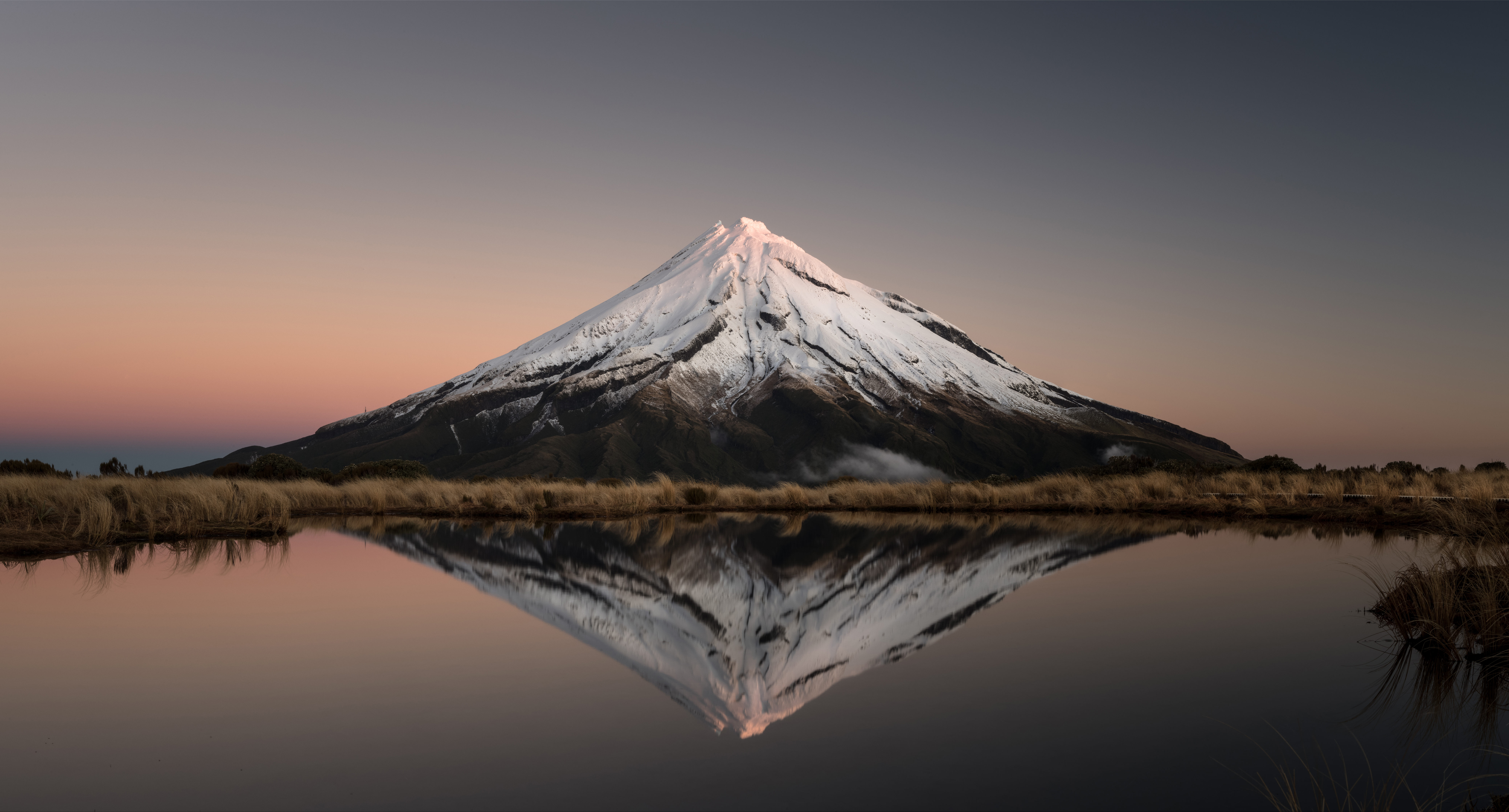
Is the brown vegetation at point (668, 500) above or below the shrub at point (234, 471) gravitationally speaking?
below

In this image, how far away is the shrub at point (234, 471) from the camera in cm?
3141

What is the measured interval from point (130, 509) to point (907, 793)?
18527 millimetres

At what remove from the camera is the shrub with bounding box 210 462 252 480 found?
103ft

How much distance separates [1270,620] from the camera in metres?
7.96

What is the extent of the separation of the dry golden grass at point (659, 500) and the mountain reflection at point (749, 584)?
8.86ft

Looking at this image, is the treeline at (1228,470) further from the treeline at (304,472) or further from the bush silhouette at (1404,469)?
the treeline at (304,472)

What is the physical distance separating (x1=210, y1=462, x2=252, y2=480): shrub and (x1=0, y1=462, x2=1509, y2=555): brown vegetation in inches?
218

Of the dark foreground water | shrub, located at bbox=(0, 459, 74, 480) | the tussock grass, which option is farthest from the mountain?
the tussock grass

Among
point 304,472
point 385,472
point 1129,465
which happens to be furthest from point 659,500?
point 1129,465

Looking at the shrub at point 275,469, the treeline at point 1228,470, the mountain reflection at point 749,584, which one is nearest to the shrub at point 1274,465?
the treeline at point 1228,470

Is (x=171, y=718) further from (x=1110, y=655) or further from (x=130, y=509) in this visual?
(x=130, y=509)

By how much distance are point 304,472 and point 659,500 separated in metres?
20.6

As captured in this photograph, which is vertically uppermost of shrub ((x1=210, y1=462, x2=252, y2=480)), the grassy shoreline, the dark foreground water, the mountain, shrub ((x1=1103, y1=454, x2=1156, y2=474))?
the mountain

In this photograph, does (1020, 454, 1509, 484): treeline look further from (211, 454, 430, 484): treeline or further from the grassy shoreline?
(211, 454, 430, 484): treeline
